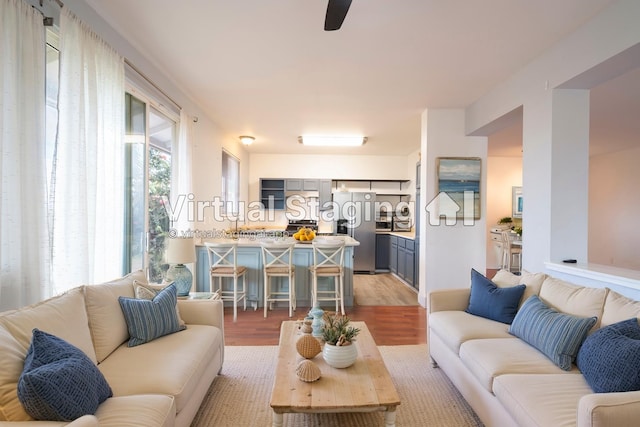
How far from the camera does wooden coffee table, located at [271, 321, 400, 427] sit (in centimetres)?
146

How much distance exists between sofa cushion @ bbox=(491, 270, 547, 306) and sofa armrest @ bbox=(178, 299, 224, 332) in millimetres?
2420

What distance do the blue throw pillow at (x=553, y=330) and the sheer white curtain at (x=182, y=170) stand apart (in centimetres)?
358

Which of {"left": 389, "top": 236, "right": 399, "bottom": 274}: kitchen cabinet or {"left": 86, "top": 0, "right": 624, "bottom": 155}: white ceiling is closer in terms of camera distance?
{"left": 86, "top": 0, "right": 624, "bottom": 155}: white ceiling

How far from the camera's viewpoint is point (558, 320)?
1827 millimetres

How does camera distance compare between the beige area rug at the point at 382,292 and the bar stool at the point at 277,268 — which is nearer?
the bar stool at the point at 277,268

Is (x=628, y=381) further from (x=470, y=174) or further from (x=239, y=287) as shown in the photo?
(x=239, y=287)

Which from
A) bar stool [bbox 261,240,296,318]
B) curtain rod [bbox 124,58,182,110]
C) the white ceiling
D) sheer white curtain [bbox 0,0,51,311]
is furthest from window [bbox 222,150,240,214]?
sheer white curtain [bbox 0,0,51,311]

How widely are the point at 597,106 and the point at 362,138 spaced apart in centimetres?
340

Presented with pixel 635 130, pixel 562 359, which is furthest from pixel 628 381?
pixel 635 130

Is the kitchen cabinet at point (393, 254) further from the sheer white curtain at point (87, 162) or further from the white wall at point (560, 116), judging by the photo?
the sheer white curtain at point (87, 162)

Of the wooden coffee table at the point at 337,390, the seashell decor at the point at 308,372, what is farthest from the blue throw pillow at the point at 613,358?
the seashell decor at the point at 308,372

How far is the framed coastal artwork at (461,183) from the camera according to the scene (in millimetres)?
4355

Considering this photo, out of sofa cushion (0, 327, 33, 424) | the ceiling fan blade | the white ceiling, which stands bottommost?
sofa cushion (0, 327, 33, 424)

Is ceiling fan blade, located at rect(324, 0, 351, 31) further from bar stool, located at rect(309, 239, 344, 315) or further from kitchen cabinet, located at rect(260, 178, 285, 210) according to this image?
kitchen cabinet, located at rect(260, 178, 285, 210)
